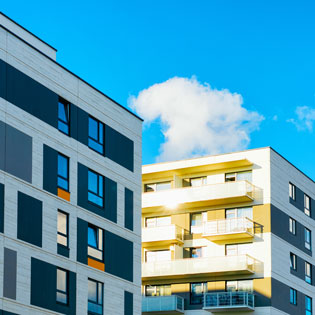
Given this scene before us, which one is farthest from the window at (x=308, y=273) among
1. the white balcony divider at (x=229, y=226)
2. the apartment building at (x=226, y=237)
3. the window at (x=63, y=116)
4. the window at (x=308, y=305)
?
the window at (x=63, y=116)

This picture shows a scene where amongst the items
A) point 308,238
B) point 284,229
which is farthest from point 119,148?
point 308,238

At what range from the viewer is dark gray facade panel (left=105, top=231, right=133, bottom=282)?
132 ft

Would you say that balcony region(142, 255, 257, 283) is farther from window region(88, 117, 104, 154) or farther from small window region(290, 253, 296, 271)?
window region(88, 117, 104, 154)

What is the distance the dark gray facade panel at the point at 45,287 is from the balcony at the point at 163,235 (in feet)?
68.3

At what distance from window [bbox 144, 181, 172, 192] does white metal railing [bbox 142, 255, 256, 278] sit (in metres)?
5.70

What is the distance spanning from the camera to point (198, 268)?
184 feet

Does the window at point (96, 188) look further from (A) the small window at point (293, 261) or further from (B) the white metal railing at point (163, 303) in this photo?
(A) the small window at point (293, 261)

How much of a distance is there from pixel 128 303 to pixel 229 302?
14.9 meters

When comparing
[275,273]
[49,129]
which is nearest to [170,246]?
[275,273]

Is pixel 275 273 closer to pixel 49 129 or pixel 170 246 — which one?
pixel 170 246

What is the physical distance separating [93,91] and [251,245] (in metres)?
19.9

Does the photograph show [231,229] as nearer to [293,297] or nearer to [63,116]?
[293,297]

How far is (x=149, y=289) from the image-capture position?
5819 cm

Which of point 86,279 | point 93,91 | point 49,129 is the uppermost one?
point 93,91
